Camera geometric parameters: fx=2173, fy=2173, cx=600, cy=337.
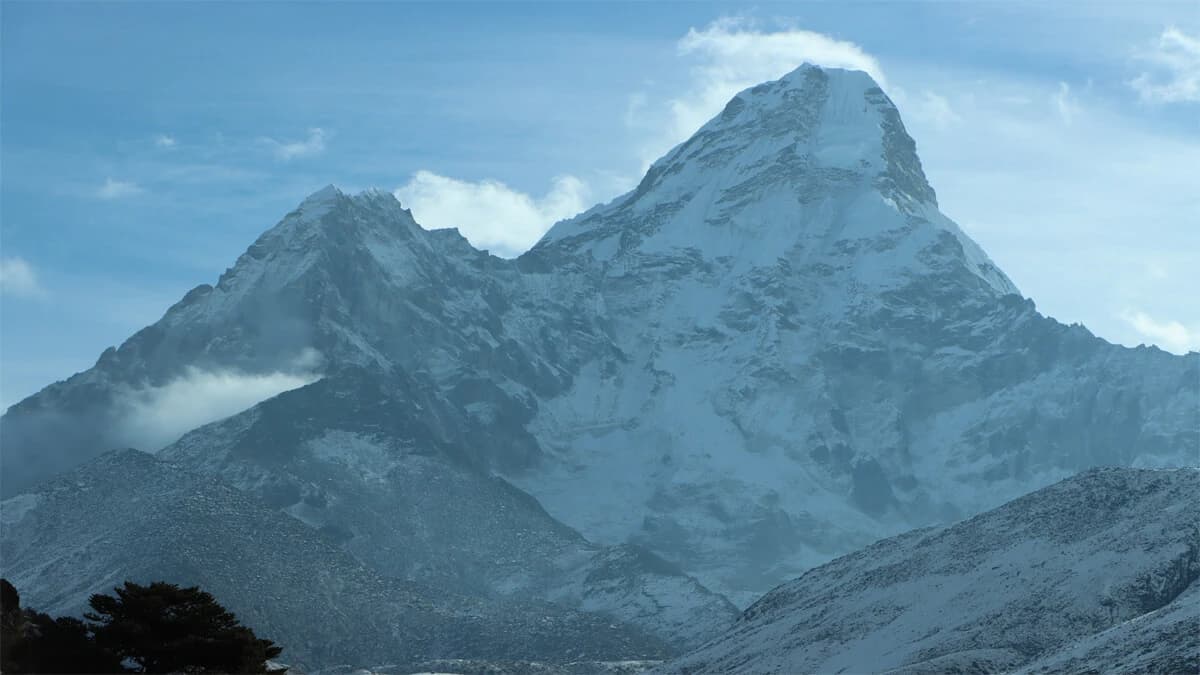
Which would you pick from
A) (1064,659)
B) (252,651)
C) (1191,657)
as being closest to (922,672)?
(1064,659)

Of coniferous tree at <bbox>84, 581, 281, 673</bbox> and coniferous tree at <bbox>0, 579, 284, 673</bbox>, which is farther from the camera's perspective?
coniferous tree at <bbox>84, 581, 281, 673</bbox>

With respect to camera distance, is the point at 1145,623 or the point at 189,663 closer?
the point at 189,663

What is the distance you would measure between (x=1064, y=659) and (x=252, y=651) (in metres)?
80.4

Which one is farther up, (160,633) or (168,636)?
(160,633)

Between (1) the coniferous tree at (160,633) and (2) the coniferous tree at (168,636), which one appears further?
(2) the coniferous tree at (168,636)

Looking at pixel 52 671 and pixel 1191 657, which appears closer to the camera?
pixel 52 671

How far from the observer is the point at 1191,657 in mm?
160875

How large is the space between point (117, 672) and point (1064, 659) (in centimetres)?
8804

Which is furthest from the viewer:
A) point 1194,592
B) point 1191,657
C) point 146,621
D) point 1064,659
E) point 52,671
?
point 1194,592

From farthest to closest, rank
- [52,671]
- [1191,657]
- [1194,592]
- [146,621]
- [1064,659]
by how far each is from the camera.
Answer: [1194,592] → [1064,659] → [1191,657] → [146,621] → [52,671]

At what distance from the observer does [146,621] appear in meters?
121

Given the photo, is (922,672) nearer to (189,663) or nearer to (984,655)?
(984,655)

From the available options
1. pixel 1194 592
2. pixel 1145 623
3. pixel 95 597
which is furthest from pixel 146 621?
pixel 1194 592

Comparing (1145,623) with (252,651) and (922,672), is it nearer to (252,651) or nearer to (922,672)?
(922,672)
